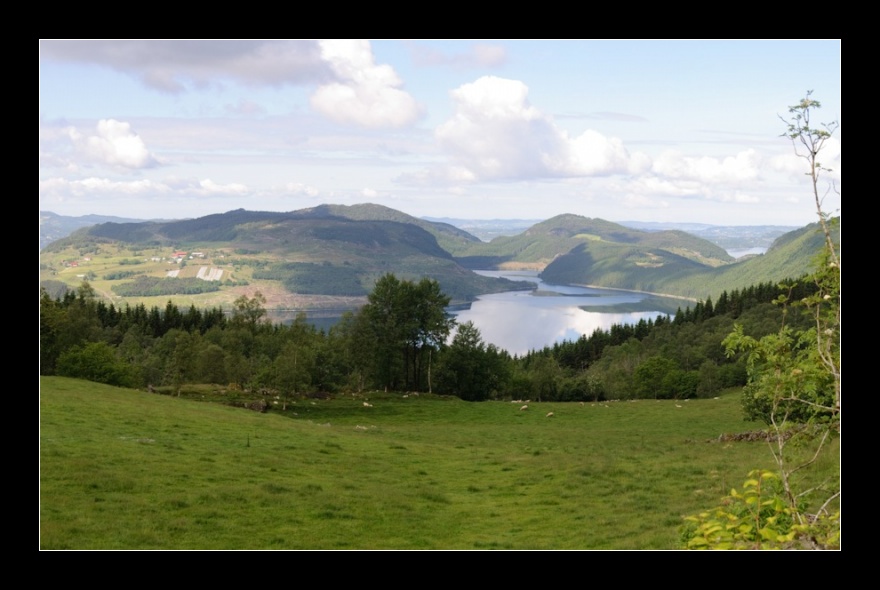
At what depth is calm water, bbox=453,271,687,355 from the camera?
104 meters

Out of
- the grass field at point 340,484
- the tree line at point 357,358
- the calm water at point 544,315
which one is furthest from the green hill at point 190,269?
the grass field at point 340,484

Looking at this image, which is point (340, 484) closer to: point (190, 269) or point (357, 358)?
point (357, 358)

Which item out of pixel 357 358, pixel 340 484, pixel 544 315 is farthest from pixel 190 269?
pixel 340 484

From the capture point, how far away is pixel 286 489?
1144 centimetres

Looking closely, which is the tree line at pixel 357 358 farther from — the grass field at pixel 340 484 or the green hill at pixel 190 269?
the grass field at pixel 340 484

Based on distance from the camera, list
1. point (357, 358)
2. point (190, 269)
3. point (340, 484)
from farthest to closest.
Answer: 1. point (190, 269)
2. point (357, 358)
3. point (340, 484)

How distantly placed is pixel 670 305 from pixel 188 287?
12942cm

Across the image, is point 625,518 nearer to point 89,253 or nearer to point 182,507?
point 182,507

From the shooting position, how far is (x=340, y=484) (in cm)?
1241

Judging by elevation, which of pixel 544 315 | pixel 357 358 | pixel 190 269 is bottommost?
pixel 357 358

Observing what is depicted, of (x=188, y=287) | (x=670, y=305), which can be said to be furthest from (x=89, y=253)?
(x=670, y=305)

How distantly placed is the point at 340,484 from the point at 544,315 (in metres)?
119
